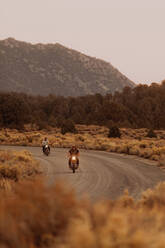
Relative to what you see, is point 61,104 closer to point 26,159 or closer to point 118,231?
point 26,159

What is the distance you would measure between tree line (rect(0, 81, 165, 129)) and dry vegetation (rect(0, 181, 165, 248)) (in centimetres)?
5778

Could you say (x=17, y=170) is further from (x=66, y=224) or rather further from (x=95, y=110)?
(x=95, y=110)

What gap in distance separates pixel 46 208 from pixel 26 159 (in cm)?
1543

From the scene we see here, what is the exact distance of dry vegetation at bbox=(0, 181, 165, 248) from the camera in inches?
133

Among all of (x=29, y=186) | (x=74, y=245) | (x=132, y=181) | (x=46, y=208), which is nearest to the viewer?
(x=74, y=245)

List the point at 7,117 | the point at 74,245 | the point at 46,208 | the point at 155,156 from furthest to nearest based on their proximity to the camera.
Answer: the point at 7,117
the point at 155,156
the point at 46,208
the point at 74,245

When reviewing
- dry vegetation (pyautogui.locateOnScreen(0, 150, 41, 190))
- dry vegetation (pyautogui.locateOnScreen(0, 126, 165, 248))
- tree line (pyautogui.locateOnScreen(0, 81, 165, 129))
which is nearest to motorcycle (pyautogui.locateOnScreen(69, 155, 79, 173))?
dry vegetation (pyautogui.locateOnScreen(0, 150, 41, 190))

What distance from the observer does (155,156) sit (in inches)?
926

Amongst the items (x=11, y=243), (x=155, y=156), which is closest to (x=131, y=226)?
(x=11, y=243)

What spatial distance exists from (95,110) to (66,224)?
91.9 meters

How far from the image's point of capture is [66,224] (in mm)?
4125

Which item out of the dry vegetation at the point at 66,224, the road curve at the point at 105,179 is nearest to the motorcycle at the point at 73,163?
the road curve at the point at 105,179

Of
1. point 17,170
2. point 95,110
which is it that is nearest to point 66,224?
point 17,170

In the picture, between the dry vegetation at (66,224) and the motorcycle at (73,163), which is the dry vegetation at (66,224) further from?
the motorcycle at (73,163)
